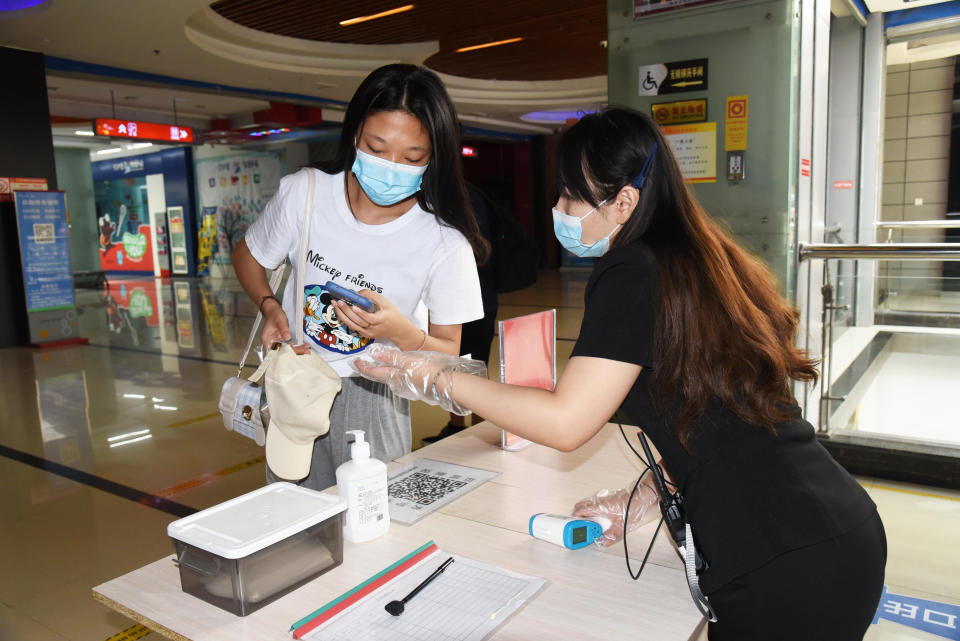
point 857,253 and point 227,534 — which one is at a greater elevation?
point 857,253

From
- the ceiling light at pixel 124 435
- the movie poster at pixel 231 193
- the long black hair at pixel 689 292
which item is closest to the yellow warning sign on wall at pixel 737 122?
the long black hair at pixel 689 292

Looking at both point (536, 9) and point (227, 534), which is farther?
point (536, 9)

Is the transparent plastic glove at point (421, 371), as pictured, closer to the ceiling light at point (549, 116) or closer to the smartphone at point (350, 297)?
the smartphone at point (350, 297)

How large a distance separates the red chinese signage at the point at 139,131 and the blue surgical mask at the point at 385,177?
8983mm

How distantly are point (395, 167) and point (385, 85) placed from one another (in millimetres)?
189

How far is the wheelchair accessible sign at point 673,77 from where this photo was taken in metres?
3.23

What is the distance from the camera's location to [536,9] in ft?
23.5

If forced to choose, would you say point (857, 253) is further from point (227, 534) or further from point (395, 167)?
point (227, 534)

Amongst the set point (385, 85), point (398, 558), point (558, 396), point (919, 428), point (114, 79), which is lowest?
point (919, 428)

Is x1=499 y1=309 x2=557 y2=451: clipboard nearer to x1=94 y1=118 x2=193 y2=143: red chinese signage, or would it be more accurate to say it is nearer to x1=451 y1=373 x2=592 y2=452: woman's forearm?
x1=451 y1=373 x2=592 y2=452: woman's forearm

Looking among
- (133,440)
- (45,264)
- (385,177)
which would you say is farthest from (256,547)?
(45,264)

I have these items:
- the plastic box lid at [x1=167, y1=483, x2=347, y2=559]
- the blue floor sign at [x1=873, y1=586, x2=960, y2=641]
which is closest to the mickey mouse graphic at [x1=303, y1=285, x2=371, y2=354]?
the plastic box lid at [x1=167, y1=483, x2=347, y2=559]

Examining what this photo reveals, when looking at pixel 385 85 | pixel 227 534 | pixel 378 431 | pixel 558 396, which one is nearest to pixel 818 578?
pixel 558 396

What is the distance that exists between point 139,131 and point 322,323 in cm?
938
